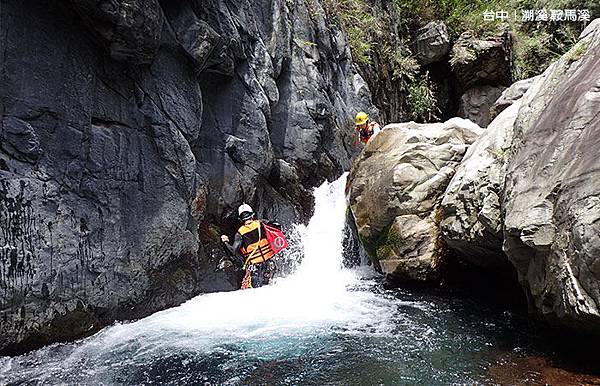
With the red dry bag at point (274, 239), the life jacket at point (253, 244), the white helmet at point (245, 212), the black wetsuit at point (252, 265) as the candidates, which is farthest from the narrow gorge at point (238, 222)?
the red dry bag at point (274, 239)

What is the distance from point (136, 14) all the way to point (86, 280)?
3.69 metres

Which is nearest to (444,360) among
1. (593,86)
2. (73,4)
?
(593,86)

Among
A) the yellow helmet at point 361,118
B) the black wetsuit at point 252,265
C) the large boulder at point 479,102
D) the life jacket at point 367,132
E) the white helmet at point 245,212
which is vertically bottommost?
the black wetsuit at point 252,265

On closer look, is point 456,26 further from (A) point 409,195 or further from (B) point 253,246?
(B) point 253,246

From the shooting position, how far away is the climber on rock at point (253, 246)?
813 centimetres

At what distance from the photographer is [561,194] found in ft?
13.6

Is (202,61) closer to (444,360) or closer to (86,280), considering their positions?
(86,280)

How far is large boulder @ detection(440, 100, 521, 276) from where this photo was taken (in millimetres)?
5688

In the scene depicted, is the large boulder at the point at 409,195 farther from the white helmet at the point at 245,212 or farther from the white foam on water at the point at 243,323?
the white helmet at the point at 245,212

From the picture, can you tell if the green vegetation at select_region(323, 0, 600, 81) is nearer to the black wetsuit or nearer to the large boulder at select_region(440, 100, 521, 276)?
the black wetsuit

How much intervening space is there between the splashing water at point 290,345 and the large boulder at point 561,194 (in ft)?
3.59

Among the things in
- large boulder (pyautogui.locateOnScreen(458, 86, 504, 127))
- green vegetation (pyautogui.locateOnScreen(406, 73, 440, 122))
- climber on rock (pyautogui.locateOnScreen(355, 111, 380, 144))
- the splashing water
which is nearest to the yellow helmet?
climber on rock (pyautogui.locateOnScreen(355, 111, 380, 144))

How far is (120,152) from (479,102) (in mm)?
16225

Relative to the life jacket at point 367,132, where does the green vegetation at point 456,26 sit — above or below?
above
